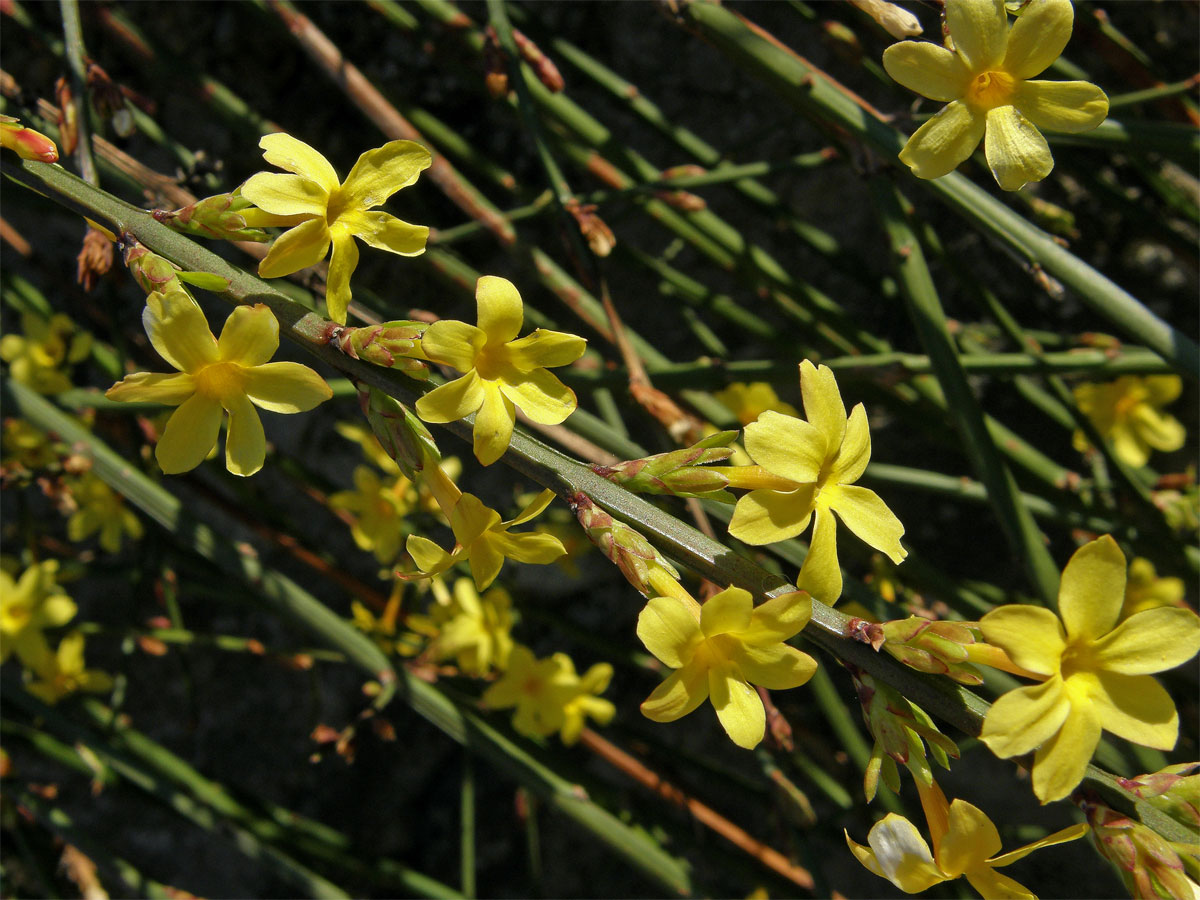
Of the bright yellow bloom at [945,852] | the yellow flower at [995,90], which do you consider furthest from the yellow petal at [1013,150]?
the bright yellow bloom at [945,852]

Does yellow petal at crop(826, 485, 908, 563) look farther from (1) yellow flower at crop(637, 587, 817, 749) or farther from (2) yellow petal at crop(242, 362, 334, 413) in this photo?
(2) yellow petal at crop(242, 362, 334, 413)

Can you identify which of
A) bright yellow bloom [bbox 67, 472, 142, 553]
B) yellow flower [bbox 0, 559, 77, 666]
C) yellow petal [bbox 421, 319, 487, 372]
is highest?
yellow petal [bbox 421, 319, 487, 372]

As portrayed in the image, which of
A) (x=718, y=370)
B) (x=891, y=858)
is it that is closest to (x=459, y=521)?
(x=891, y=858)

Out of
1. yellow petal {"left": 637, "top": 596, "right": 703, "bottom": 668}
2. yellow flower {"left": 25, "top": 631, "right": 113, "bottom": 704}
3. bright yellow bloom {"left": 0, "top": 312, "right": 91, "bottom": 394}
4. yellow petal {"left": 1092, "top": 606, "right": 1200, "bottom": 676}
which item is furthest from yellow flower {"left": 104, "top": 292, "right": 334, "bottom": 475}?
yellow flower {"left": 25, "top": 631, "right": 113, "bottom": 704}

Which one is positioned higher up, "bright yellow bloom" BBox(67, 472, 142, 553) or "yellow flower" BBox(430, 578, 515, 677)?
"yellow flower" BBox(430, 578, 515, 677)

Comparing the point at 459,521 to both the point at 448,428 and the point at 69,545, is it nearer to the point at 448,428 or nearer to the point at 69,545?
the point at 448,428

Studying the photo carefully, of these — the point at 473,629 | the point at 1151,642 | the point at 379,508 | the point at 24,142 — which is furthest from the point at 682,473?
the point at 379,508
